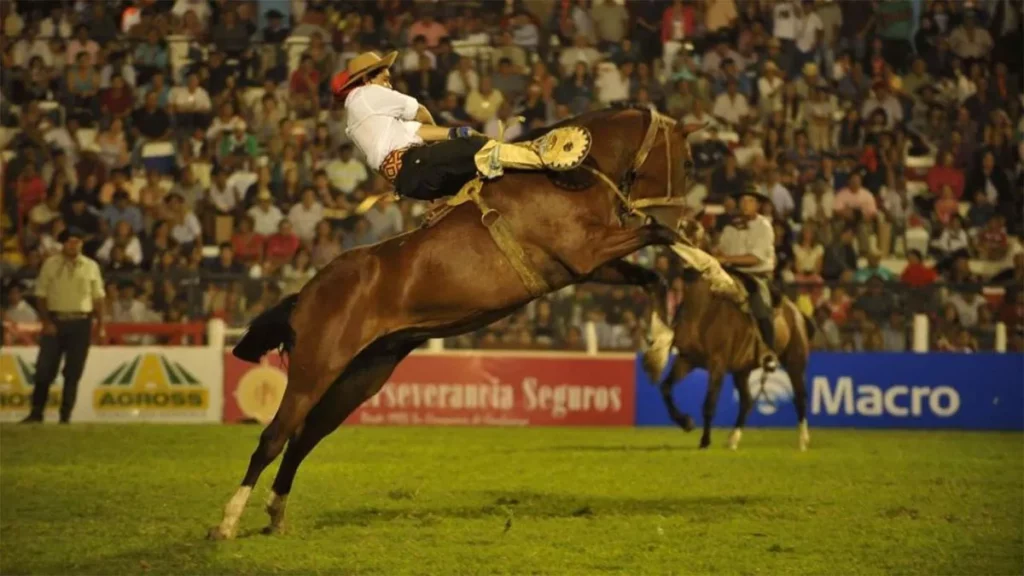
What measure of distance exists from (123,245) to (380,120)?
1355cm

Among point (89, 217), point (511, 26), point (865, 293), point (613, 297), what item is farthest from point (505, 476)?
point (511, 26)

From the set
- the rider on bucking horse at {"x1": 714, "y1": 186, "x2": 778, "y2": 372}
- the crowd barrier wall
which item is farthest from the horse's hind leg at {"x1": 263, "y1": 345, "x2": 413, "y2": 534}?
the crowd barrier wall

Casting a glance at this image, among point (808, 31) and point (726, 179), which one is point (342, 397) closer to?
point (726, 179)

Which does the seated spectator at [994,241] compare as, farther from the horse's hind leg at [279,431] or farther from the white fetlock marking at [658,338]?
the horse's hind leg at [279,431]

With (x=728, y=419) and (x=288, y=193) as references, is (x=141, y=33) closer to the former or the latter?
(x=288, y=193)

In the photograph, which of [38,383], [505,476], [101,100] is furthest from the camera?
[101,100]

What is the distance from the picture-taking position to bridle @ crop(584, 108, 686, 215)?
10672 millimetres

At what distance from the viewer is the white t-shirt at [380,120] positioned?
34.1 feet

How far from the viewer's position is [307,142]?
24906 mm

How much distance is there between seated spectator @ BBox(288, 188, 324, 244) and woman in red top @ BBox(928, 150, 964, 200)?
398 inches

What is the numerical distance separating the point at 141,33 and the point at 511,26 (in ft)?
20.8

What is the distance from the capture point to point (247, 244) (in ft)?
76.4

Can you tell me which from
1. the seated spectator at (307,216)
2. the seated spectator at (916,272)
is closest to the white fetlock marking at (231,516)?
the seated spectator at (307,216)

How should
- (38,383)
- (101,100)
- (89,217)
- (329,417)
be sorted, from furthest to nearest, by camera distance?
1. (101,100)
2. (89,217)
3. (38,383)
4. (329,417)
